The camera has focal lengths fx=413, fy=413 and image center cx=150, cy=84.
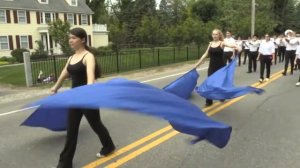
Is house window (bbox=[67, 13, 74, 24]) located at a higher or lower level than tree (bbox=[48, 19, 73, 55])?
higher

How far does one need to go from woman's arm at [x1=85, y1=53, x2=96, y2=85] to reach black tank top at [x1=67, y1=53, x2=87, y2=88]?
108 mm

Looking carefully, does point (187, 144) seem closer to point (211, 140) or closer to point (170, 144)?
point (170, 144)

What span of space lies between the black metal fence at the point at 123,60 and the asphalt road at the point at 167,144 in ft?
13.5

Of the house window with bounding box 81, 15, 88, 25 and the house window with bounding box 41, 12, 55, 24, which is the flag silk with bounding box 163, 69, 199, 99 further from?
the house window with bounding box 81, 15, 88, 25

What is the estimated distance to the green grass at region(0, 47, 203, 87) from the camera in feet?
59.5

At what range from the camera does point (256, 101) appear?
10375 mm

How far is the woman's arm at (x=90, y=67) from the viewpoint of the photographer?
16.3ft

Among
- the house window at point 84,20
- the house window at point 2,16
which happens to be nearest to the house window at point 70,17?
the house window at point 84,20

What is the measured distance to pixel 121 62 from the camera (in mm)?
22734

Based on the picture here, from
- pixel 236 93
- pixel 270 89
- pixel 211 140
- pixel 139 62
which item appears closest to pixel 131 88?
pixel 211 140

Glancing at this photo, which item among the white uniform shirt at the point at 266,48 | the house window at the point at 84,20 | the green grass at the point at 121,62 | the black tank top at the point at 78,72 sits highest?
the house window at the point at 84,20

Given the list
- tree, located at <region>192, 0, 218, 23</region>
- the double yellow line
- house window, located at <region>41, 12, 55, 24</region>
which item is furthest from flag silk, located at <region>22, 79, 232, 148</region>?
tree, located at <region>192, 0, 218, 23</region>

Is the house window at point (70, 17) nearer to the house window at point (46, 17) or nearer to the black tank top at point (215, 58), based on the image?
the house window at point (46, 17)

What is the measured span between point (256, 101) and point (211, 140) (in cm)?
569
